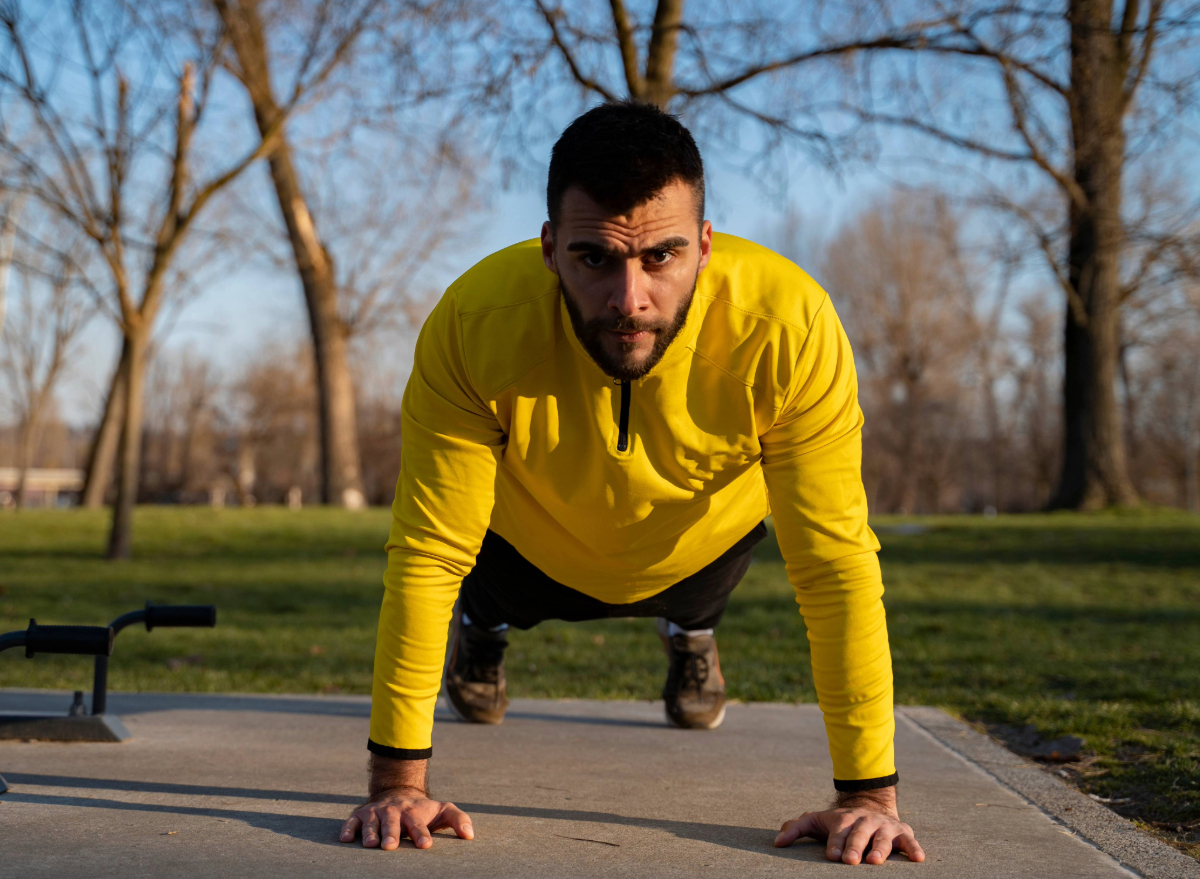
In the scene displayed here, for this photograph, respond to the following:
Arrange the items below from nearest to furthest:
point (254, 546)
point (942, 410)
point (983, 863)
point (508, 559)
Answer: point (983, 863) → point (508, 559) → point (254, 546) → point (942, 410)

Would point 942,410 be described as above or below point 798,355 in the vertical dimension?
above

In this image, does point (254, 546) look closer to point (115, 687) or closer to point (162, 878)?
point (115, 687)

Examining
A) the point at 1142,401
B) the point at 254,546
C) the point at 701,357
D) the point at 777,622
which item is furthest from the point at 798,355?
the point at 1142,401

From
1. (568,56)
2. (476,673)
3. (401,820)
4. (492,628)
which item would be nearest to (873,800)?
(401,820)

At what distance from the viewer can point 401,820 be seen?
2.30m

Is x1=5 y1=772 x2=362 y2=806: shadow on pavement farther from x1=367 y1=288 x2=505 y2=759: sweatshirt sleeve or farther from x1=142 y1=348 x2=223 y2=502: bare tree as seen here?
x1=142 y1=348 x2=223 y2=502: bare tree

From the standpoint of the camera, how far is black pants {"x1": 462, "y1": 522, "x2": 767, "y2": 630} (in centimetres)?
325

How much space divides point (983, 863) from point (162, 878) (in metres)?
1.74

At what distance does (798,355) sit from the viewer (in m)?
2.32

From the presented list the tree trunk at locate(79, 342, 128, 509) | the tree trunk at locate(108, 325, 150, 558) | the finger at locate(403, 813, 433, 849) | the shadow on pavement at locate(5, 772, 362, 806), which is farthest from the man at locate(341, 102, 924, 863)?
the tree trunk at locate(79, 342, 128, 509)

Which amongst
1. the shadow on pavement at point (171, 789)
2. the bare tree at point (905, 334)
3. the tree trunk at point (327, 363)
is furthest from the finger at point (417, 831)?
the bare tree at point (905, 334)

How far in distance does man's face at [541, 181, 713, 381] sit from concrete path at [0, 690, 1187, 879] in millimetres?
1133

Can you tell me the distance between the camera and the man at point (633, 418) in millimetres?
2225

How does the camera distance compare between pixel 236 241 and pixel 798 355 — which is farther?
pixel 236 241
